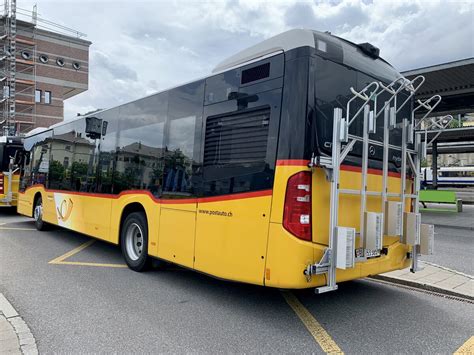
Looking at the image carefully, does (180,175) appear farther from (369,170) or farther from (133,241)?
(369,170)

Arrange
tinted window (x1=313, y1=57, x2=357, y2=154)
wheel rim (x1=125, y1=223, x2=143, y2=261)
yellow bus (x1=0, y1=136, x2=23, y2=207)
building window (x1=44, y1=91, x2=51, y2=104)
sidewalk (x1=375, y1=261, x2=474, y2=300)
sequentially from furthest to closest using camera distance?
building window (x1=44, y1=91, x2=51, y2=104), yellow bus (x1=0, y1=136, x2=23, y2=207), wheel rim (x1=125, y1=223, x2=143, y2=261), sidewalk (x1=375, y1=261, x2=474, y2=300), tinted window (x1=313, y1=57, x2=357, y2=154)

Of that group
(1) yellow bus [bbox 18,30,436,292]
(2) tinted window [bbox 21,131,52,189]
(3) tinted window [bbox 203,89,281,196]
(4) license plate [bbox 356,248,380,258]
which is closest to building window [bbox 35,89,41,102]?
(2) tinted window [bbox 21,131,52,189]

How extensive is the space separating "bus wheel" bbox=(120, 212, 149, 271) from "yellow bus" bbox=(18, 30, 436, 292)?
0.03 meters

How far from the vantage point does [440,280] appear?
607 centimetres

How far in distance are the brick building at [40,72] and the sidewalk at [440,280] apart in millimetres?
45261

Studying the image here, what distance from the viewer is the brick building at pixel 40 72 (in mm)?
44344

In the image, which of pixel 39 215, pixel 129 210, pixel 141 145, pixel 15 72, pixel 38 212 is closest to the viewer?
pixel 141 145

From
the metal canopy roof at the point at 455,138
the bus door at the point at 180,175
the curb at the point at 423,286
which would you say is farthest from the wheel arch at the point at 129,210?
the metal canopy roof at the point at 455,138

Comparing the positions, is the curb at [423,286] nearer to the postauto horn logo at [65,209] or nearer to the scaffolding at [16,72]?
the postauto horn logo at [65,209]

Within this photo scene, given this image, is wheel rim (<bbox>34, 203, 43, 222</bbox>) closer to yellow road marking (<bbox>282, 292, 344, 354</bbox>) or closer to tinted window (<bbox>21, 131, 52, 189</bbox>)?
tinted window (<bbox>21, 131, 52, 189</bbox>)

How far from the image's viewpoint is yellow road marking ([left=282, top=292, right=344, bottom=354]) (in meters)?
3.79

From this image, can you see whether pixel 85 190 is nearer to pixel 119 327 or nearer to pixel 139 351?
pixel 119 327

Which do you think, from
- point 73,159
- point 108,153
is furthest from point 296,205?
point 73,159

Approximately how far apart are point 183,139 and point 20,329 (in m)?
3.06
